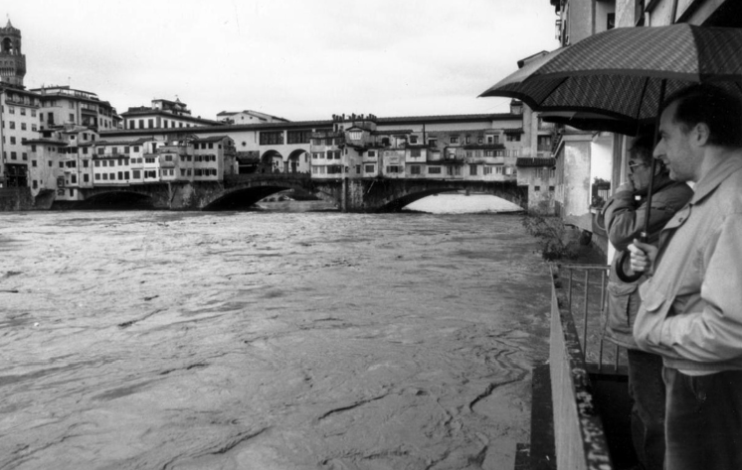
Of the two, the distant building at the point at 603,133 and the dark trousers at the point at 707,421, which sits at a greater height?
the distant building at the point at 603,133

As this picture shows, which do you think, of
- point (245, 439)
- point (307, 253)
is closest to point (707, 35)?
point (245, 439)

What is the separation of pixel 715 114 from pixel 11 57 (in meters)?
95.2

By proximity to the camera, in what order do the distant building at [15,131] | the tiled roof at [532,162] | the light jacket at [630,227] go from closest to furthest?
1. the light jacket at [630,227]
2. the tiled roof at [532,162]
3. the distant building at [15,131]

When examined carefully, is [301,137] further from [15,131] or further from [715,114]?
[715,114]

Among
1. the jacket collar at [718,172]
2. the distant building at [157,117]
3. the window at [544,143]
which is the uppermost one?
the distant building at [157,117]

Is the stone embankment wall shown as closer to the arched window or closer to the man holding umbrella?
the arched window

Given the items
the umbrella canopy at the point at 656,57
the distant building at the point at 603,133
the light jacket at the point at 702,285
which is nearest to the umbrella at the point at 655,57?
the umbrella canopy at the point at 656,57

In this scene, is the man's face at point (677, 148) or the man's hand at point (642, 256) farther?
the man's hand at point (642, 256)

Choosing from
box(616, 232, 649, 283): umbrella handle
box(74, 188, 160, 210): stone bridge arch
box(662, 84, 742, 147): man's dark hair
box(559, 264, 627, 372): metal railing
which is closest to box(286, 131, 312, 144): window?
box(74, 188, 160, 210): stone bridge arch

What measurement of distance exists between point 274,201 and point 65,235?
42.8 metres

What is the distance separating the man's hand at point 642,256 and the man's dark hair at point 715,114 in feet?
1.49

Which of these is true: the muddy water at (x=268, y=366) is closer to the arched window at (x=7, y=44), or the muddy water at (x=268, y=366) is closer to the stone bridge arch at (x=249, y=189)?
the stone bridge arch at (x=249, y=189)

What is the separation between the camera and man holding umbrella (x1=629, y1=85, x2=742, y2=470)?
183 cm

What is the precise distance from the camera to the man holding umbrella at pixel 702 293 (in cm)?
183
